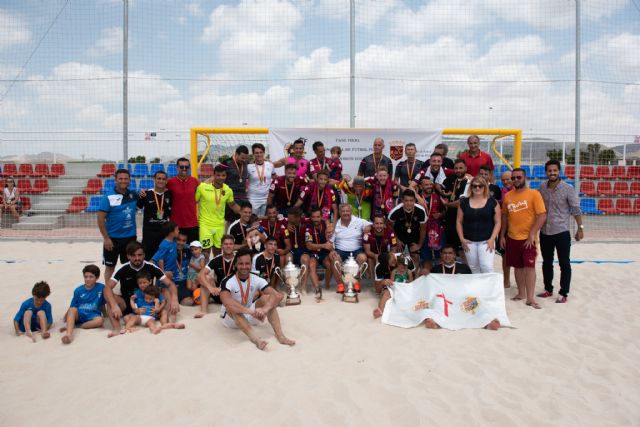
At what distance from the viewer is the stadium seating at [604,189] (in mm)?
13133

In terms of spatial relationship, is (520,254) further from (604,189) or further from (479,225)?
(604,189)

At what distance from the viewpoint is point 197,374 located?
3.55 meters

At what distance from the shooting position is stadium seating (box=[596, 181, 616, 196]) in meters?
13.1

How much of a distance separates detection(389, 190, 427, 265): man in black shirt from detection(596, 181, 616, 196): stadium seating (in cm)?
994

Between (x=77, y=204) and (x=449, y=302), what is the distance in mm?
10675

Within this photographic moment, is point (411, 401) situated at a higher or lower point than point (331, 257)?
lower

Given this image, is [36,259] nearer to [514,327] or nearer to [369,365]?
[369,365]

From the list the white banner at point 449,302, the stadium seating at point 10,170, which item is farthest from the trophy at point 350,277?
the stadium seating at point 10,170

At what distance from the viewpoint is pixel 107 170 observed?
46.4 feet

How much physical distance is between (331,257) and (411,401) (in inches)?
115

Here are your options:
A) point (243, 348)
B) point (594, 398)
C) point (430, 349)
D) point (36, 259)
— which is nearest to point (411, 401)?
point (430, 349)

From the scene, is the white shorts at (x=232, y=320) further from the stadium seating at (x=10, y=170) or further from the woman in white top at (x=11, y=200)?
the stadium seating at (x=10, y=170)

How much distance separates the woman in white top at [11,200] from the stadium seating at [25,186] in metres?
0.98

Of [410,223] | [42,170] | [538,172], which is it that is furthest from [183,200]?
[538,172]
